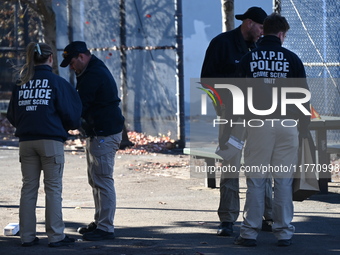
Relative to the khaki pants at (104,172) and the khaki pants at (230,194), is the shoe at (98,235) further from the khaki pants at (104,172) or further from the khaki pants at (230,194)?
the khaki pants at (230,194)

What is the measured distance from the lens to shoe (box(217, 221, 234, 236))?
305 inches

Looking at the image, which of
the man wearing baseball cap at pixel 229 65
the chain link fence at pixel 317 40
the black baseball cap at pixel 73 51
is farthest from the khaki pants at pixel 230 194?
the chain link fence at pixel 317 40

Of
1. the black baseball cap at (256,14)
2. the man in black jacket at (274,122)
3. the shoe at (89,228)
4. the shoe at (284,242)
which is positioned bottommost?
the shoe at (284,242)

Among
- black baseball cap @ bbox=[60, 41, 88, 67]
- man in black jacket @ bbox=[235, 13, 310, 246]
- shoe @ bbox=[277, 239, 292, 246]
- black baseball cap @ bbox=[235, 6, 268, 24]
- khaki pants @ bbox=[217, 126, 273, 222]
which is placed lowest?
shoe @ bbox=[277, 239, 292, 246]

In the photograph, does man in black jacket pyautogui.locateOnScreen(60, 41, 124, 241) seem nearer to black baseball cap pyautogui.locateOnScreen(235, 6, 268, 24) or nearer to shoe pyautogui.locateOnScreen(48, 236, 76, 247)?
shoe pyautogui.locateOnScreen(48, 236, 76, 247)

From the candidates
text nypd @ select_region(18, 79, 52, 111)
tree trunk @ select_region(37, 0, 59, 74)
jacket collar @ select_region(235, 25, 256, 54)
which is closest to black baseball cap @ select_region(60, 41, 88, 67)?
text nypd @ select_region(18, 79, 52, 111)

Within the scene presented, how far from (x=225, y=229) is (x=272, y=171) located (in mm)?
923

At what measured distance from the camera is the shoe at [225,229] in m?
7.75

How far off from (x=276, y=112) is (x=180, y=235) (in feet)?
5.43

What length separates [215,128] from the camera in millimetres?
19188

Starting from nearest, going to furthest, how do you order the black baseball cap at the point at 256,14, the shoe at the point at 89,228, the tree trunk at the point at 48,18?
the black baseball cap at the point at 256,14, the shoe at the point at 89,228, the tree trunk at the point at 48,18

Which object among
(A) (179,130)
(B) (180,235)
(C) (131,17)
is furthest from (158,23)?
(B) (180,235)

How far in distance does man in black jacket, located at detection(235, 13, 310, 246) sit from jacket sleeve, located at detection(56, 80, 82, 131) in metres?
1.55

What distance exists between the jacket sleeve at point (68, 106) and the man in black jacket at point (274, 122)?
1551 mm
